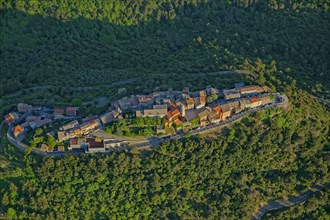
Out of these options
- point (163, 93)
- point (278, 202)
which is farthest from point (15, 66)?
point (278, 202)

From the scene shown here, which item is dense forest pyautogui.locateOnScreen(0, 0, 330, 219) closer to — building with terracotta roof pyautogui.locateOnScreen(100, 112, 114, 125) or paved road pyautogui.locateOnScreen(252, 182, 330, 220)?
paved road pyautogui.locateOnScreen(252, 182, 330, 220)

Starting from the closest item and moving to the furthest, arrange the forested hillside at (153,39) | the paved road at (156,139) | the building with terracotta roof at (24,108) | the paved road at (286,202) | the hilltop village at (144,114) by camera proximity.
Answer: the paved road at (156,139), the hilltop village at (144,114), the paved road at (286,202), the building with terracotta roof at (24,108), the forested hillside at (153,39)

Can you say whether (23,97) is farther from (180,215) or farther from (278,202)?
(278,202)

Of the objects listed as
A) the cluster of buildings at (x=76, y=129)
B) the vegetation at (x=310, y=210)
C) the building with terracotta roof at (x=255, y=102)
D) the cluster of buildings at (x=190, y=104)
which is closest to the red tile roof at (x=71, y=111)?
the cluster of buildings at (x=76, y=129)

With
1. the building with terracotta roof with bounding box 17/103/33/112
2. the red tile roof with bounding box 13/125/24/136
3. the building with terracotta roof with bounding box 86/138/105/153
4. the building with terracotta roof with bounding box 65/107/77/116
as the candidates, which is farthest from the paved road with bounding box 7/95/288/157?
the building with terracotta roof with bounding box 65/107/77/116

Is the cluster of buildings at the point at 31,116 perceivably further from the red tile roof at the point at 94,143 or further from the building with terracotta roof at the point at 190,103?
the building with terracotta roof at the point at 190,103

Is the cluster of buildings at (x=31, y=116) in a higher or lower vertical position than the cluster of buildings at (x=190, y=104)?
lower
